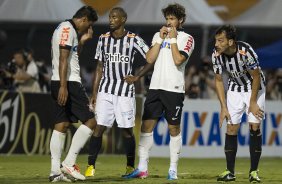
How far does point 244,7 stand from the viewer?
25.7 m

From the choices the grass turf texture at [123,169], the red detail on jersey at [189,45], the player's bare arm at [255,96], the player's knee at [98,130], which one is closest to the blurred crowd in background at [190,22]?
the grass turf texture at [123,169]

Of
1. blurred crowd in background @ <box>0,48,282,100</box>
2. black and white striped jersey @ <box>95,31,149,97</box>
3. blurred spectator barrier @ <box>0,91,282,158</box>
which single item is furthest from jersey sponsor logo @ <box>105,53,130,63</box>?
blurred spectator barrier @ <box>0,91,282,158</box>

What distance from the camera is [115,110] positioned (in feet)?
48.1

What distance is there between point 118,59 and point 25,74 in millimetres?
7407

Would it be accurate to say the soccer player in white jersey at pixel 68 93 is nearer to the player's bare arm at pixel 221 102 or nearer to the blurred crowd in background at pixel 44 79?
the player's bare arm at pixel 221 102

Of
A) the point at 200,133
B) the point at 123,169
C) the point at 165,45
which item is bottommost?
the point at 123,169

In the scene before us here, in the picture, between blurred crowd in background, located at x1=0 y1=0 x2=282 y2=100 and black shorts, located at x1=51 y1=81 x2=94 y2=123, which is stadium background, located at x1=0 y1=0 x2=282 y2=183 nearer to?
blurred crowd in background, located at x1=0 y1=0 x2=282 y2=100

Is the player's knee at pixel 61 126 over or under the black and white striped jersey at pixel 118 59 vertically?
under

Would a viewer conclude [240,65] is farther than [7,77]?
No

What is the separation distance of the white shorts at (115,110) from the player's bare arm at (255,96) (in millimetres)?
1766

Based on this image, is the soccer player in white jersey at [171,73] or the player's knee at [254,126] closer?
the soccer player in white jersey at [171,73]

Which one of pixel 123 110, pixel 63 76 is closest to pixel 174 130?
pixel 123 110

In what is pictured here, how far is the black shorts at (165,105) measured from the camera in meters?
14.1

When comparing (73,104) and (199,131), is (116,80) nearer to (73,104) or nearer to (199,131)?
(73,104)
